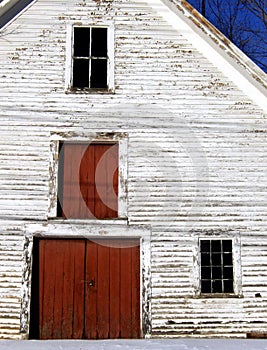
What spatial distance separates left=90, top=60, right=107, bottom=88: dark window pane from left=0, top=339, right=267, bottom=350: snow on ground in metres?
5.39

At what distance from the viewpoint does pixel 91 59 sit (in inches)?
460

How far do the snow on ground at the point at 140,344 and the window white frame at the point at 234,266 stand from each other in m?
0.95

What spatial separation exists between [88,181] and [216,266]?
320 centimetres

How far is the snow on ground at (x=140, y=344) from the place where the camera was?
8.83 m

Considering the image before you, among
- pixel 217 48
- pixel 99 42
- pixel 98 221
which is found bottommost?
pixel 98 221

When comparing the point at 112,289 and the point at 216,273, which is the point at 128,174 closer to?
the point at 112,289

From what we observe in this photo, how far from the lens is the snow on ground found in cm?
883

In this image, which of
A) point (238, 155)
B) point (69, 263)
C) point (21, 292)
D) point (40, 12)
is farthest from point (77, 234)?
point (40, 12)

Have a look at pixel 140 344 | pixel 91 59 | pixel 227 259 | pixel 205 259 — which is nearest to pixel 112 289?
pixel 140 344

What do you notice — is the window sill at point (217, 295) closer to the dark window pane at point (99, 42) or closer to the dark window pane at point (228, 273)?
the dark window pane at point (228, 273)

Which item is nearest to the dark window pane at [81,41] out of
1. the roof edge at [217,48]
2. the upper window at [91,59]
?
the upper window at [91,59]

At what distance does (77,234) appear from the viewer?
10695 mm

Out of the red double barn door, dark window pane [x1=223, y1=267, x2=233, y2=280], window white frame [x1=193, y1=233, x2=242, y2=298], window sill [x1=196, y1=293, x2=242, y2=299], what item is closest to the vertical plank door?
the red double barn door

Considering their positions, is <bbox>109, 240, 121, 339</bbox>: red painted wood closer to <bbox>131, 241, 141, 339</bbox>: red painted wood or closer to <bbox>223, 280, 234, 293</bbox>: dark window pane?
<bbox>131, 241, 141, 339</bbox>: red painted wood
